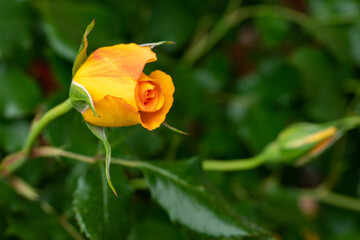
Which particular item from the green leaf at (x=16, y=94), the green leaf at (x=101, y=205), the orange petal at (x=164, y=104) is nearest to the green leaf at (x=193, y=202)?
the green leaf at (x=101, y=205)

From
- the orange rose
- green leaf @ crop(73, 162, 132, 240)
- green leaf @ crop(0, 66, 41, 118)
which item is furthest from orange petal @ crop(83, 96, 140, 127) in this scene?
green leaf @ crop(0, 66, 41, 118)

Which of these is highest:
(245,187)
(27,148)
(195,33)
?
(195,33)

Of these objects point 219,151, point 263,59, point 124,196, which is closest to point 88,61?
point 124,196

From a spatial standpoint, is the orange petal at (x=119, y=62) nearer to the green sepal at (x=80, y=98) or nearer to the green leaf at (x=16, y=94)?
the green sepal at (x=80, y=98)

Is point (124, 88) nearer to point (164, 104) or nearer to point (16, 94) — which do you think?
point (164, 104)

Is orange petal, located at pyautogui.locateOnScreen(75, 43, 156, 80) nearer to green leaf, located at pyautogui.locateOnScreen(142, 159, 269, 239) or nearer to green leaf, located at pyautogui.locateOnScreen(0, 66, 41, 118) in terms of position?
green leaf, located at pyautogui.locateOnScreen(142, 159, 269, 239)

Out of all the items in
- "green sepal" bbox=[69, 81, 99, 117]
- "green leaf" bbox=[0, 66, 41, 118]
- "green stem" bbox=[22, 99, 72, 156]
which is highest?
"green sepal" bbox=[69, 81, 99, 117]

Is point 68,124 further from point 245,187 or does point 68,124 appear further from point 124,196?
point 245,187

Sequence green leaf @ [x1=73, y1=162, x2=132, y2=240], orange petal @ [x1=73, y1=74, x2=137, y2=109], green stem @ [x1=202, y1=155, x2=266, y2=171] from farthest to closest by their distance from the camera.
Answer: green stem @ [x1=202, y1=155, x2=266, y2=171] → green leaf @ [x1=73, y1=162, x2=132, y2=240] → orange petal @ [x1=73, y1=74, x2=137, y2=109]
